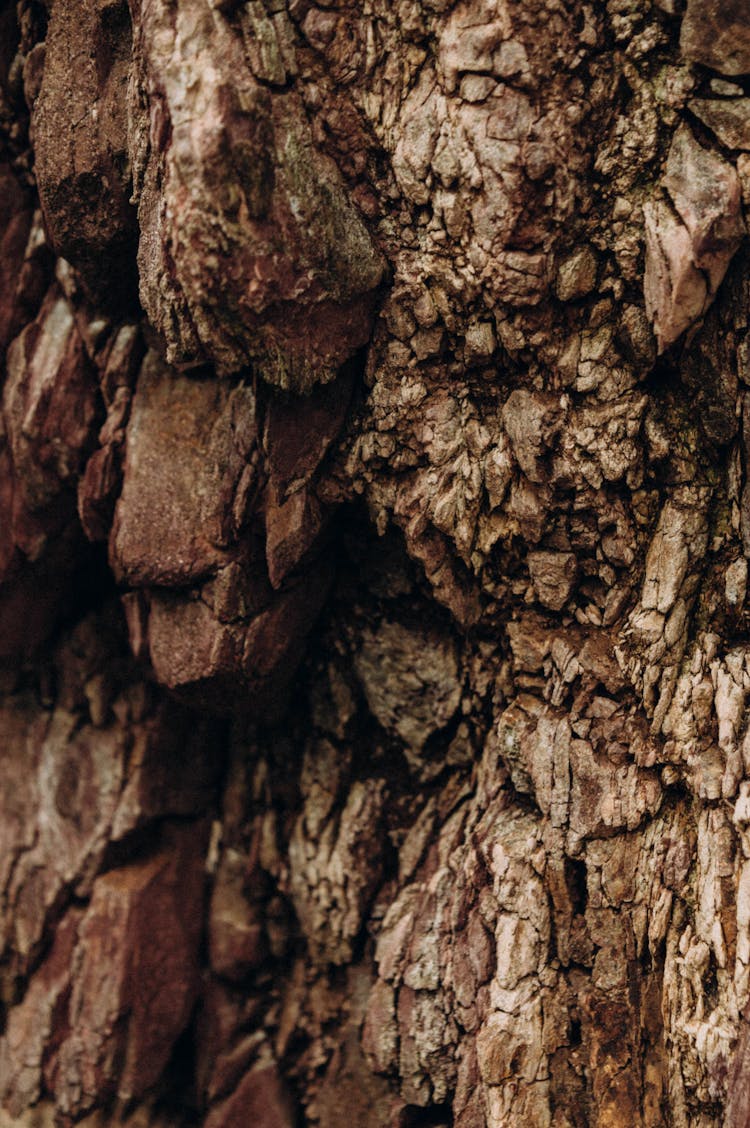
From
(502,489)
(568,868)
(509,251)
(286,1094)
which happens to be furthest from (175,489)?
(286,1094)

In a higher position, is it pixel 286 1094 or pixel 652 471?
pixel 652 471

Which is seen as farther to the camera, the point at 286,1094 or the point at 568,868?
the point at 286,1094

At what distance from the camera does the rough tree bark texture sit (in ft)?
23.0

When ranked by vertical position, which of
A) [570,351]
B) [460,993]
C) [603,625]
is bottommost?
[460,993]

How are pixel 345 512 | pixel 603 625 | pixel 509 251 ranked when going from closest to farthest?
pixel 509 251 < pixel 603 625 < pixel 345 512

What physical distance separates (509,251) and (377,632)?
158 inches

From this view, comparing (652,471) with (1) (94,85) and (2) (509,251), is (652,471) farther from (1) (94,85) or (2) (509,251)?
(1) (94,85)

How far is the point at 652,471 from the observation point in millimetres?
7660

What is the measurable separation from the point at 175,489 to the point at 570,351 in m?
3.80

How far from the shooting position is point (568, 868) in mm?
7996

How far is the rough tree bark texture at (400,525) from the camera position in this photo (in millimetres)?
7020

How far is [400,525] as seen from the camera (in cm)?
856

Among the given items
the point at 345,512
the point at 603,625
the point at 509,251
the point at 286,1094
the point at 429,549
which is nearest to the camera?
Answer: the point at 509,251

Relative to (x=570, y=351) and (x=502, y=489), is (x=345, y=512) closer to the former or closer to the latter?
(x=502, y=489)
